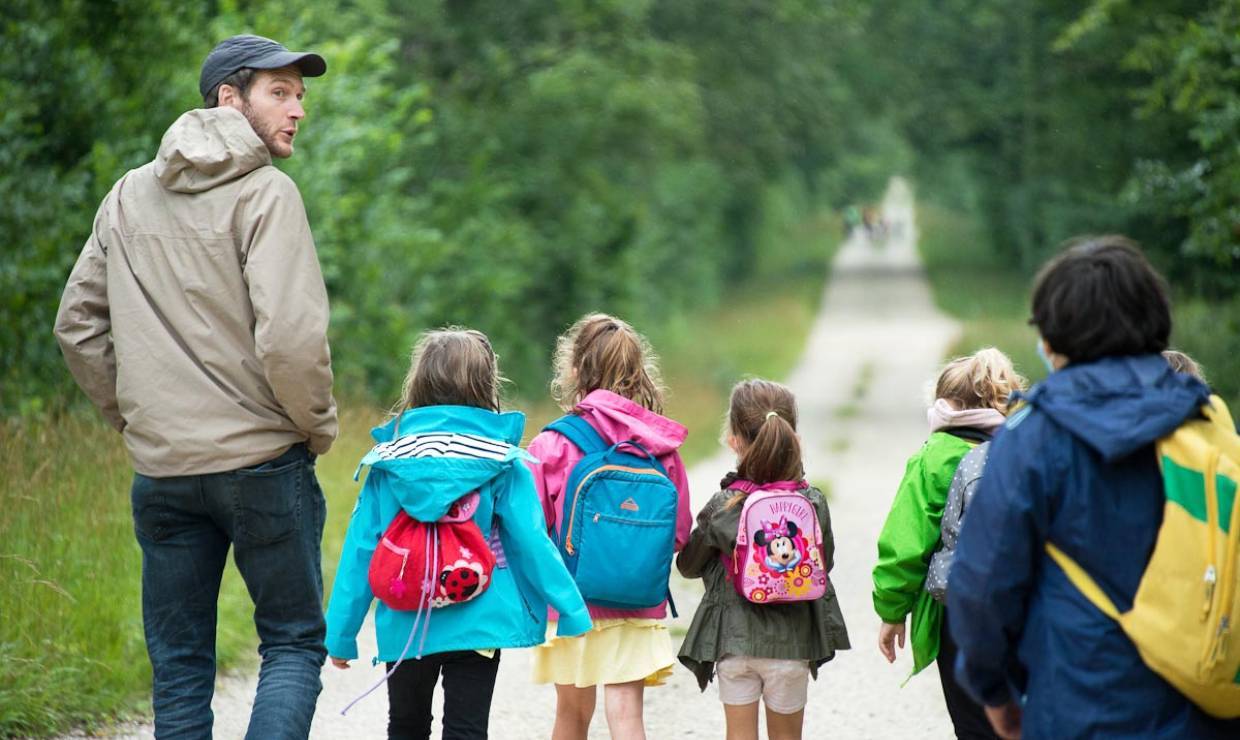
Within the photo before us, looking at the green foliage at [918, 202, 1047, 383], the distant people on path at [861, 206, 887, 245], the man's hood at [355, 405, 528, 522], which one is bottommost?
the distant people on path at [861, 206, 887, 245]

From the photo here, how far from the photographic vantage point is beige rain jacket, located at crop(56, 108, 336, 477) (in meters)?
4.07

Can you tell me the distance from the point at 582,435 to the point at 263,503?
1113 mm

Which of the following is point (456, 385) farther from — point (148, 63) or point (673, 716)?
point (148, 63)

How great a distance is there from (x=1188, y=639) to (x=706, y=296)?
3252 cm

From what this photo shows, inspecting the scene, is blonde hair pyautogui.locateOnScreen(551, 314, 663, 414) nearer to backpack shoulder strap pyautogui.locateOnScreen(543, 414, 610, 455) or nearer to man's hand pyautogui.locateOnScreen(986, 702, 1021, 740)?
backpack shoulder strap pyautogui.locateOnScreen(543, 414, 610, 455)

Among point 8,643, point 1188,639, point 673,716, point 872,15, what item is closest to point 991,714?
point 1188,639

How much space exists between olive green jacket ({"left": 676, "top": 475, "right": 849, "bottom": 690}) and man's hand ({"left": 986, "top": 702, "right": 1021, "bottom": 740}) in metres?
1.61

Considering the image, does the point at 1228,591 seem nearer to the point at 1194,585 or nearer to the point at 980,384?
the point at 1194,585

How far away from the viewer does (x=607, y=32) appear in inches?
814

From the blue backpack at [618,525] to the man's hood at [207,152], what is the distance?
1.36m

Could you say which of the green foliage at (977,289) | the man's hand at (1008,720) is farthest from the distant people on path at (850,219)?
the man's hand at (1008,720)

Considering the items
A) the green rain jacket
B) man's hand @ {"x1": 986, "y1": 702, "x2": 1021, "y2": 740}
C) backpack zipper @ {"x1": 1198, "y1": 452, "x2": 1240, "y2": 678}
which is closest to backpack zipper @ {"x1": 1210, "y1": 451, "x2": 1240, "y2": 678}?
backpack zipper @ {"x1": 1198, "y1": 452, "x2": 1240, "y2": 678}

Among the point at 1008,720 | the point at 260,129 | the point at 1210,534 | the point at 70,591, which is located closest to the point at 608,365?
the point at 260,129

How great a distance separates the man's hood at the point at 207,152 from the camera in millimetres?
4141
